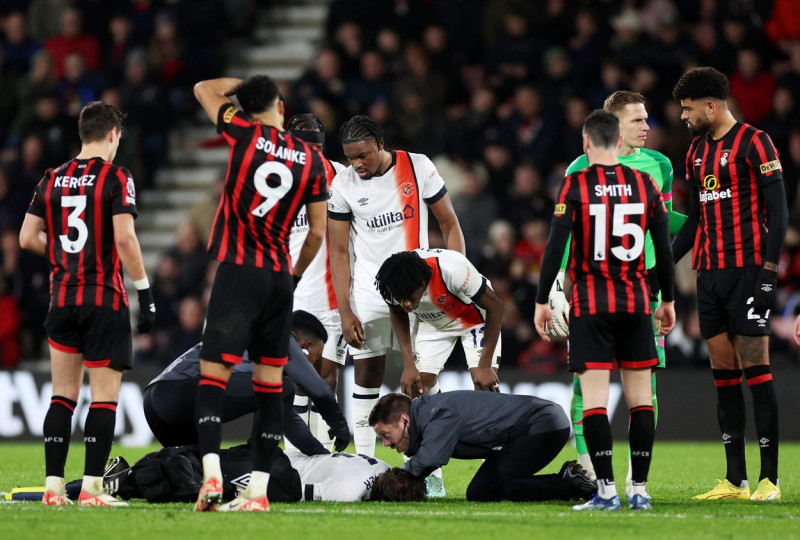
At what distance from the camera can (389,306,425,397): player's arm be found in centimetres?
790

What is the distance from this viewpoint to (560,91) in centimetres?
1465

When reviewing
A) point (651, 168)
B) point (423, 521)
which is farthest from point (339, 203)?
point (423, 521)

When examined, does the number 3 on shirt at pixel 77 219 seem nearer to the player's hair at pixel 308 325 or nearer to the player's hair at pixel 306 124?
the player's hair at pixel 308 325

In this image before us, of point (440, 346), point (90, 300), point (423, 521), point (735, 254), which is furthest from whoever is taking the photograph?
point (440, 346)

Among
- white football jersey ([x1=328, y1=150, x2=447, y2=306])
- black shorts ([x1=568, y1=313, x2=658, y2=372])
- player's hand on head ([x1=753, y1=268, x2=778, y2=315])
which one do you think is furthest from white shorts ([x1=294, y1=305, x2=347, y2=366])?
player's hand on head ([x1=753, y1=268, x2=778, y2=315])

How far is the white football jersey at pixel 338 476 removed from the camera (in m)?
7.34

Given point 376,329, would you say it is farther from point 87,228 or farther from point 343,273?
point 87,228

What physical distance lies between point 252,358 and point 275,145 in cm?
113

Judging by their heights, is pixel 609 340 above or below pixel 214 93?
below

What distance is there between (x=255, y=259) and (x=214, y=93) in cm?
93

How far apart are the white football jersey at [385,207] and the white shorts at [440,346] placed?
1.47ft

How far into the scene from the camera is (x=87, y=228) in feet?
22.4

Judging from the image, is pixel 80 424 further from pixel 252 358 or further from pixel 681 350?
pixel 252 358

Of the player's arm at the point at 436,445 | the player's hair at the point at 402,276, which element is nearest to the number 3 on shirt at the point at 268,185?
the player's hair at the point at 402,276
